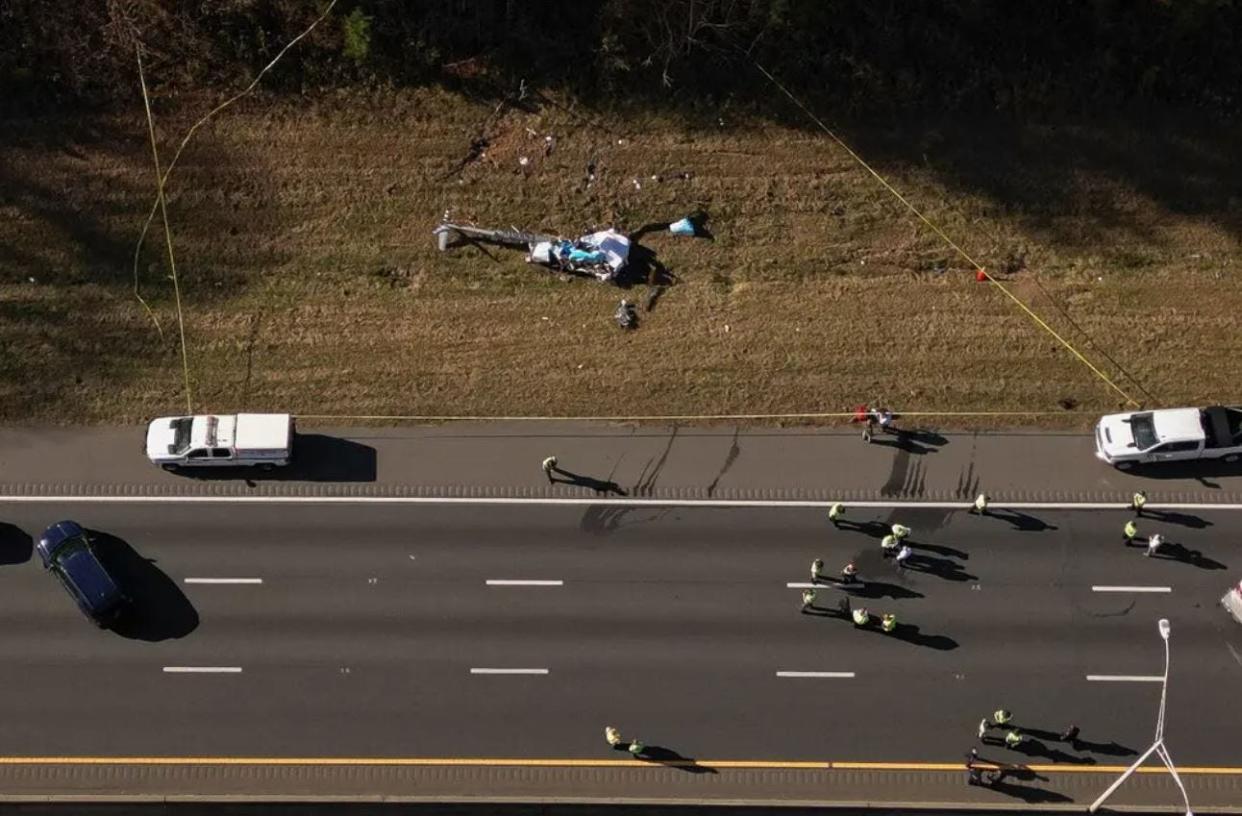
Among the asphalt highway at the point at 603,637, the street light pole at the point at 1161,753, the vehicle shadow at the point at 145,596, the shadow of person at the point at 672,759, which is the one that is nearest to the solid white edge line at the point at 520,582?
the asphalt highway at the point at 603,637

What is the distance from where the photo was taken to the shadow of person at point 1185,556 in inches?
1178

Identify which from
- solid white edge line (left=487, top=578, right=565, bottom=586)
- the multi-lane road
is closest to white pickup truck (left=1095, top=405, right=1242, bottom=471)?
the multi-lane road

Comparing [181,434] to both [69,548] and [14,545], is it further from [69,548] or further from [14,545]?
[14,545]

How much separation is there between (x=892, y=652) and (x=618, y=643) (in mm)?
7038

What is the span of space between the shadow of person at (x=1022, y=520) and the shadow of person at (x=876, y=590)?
10.1ft

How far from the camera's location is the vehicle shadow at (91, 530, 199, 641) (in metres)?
29.0

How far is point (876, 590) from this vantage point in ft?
97.6

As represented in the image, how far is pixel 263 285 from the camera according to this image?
3169 centimetres

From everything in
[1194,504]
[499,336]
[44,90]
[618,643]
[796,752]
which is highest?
[44,90]

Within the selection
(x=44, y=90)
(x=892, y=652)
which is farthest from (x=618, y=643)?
(x=44, y=90)

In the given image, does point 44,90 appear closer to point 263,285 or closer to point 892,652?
point 263,285

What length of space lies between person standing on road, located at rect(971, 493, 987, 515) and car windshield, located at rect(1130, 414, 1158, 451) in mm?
4160

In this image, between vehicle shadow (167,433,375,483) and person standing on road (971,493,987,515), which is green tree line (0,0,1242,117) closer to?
vehicle shadow (167,433,375,483)

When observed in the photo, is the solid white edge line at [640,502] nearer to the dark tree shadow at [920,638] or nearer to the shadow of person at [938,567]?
the shadow of person at [938,567]
